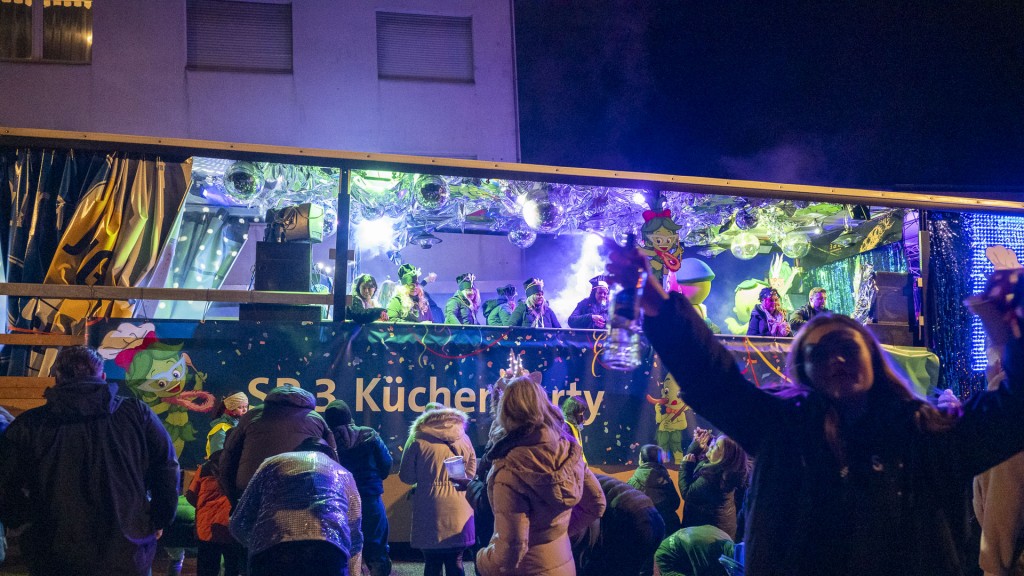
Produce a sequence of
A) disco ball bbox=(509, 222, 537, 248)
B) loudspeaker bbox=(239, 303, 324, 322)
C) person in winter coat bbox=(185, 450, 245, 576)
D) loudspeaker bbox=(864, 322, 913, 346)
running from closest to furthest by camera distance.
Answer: person in winter coat bbox=(185, 450, 245, 576) → loudspeaker bbox=(239, 303, 324, 322) → loudspeaker bbox=(864, 322, 913, 346) → disco ball bbox=(509, 222, 537, 248)

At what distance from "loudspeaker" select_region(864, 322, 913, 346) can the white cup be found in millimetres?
6014

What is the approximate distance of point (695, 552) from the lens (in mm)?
5512

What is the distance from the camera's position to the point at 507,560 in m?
4.09

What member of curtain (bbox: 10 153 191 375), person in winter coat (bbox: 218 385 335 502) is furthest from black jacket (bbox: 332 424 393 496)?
curtain (bbox: 10 153 191 375)

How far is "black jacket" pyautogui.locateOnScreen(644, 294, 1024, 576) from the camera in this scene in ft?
6.96

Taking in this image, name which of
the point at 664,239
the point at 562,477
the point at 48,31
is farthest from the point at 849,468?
the point at 48,31

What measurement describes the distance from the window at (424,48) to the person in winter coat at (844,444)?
A: 14872 millimetres

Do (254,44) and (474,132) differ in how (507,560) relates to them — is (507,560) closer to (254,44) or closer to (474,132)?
(474,132)

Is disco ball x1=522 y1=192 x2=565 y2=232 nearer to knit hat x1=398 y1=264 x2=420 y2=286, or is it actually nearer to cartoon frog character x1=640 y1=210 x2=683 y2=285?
cartoon frog character x1=640 y1=210 x2=683 y2=285

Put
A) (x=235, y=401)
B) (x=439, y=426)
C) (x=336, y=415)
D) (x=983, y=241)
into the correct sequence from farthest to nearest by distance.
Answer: (x=983, y=241) < (x=235, y=401) < (x=439, y=426) < (x=336, y=415)

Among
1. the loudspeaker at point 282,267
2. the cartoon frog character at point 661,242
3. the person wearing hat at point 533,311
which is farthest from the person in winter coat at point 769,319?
the loudspeaker at point 282,267

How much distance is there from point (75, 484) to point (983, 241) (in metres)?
9.96

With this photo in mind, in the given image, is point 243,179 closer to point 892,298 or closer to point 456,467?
point 456,467

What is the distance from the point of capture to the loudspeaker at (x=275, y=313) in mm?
7363
